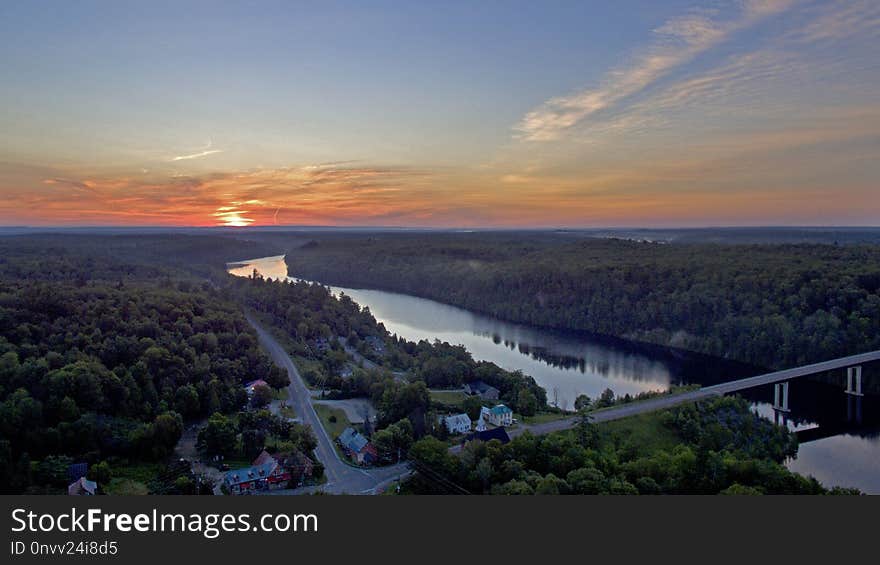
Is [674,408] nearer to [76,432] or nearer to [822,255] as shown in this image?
[76,432]

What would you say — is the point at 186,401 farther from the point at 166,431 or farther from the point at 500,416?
the point at 500,416

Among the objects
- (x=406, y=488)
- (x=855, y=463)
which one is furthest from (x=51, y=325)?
(x=855, y=463)

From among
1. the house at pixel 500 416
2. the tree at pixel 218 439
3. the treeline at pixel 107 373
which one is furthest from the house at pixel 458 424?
the treeline at pixel 107 373

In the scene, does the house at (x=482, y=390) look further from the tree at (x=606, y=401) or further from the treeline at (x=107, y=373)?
the treeline at (x=107, y=373)

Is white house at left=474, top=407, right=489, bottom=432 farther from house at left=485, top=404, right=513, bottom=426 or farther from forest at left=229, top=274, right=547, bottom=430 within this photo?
forest at left=229, top=274, right=547, bottom=430

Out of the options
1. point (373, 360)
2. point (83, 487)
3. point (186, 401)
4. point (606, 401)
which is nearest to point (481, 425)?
point (606, 401)

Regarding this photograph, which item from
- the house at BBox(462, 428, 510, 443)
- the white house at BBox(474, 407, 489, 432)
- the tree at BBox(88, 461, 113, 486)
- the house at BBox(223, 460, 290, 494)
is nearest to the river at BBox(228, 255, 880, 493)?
the white house at BBox(474, 407, 489, 432)
